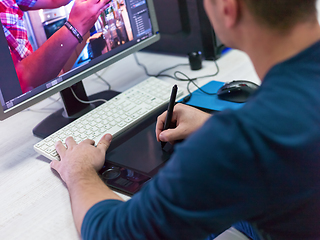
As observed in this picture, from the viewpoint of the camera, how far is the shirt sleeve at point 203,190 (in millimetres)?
383

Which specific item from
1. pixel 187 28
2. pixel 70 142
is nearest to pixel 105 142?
pixel 70 142

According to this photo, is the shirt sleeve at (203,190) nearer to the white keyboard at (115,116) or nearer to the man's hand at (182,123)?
the man's hand at (182,123)

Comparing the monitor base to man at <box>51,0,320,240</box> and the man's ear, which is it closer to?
man at <box>51,0,320,240</box>

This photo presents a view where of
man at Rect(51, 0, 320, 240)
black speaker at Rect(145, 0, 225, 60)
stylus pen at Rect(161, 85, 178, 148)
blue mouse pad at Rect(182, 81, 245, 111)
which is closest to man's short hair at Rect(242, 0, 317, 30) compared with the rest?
man at Rect(51, 0, 320, 240)

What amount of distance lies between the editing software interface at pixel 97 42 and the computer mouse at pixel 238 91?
34 centimetres

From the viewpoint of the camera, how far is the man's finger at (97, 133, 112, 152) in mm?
768

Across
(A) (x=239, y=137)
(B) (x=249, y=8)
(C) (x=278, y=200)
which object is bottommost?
(C) (x=278, y=200)

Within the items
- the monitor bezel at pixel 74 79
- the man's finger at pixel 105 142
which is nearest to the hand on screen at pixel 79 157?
the man's finger at pixel 105 142

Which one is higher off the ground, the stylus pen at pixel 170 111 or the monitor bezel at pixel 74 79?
the monitor bezel at pixel 74 79

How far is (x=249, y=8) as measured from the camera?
0.44 meters

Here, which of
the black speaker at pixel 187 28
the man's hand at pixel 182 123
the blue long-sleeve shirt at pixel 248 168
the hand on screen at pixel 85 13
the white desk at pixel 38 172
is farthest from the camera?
the black speaker at pixel 187 28

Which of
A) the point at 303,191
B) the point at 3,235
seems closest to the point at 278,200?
the point at 303,191

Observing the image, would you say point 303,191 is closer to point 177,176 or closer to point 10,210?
point 177,176

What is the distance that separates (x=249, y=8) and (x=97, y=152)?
459 mm
